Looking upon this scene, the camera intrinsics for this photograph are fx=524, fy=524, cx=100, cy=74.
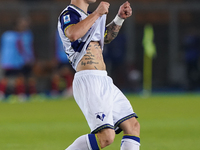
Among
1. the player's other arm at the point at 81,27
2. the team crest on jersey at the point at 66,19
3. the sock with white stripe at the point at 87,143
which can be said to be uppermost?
the team crest on jersey at the point at 66,19

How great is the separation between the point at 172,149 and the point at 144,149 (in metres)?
0.41

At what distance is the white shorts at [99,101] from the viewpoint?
5234 millimetres

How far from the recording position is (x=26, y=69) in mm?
16844

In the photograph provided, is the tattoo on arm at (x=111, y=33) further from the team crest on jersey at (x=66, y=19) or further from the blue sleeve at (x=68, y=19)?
the team crest on jersey at (x=66, y=19)

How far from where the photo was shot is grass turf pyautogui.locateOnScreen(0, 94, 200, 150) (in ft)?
27.1

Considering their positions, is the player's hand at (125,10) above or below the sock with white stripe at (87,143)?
above

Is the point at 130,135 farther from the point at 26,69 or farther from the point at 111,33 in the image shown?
the point at 26,69

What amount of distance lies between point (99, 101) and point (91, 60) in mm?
516

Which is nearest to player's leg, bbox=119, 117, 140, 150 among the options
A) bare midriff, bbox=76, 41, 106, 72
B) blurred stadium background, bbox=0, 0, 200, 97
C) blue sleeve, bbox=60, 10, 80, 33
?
bare midriff, bbox=76, 41, 106, 72

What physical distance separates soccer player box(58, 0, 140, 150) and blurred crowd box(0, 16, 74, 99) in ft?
35.6

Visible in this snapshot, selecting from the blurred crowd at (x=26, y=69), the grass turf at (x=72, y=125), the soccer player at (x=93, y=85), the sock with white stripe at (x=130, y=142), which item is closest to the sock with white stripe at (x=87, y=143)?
the soccer player at (x=93, y=85)

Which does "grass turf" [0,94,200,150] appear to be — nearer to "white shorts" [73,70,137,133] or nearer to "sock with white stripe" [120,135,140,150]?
"sock with white stripe" [120,135,140,150]

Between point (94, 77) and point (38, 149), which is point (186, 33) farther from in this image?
point (94, 77)

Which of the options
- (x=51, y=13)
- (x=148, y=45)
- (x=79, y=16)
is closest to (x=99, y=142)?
(x=79, y=16)
